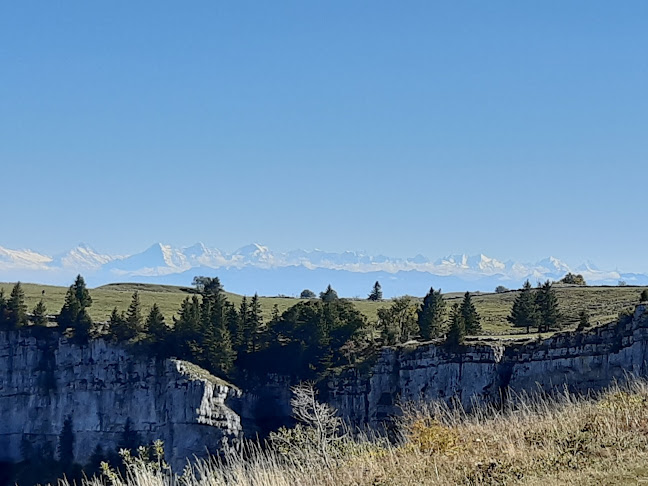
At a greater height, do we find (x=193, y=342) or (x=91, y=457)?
(x=193, y=342)

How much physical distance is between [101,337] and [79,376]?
4923 mm

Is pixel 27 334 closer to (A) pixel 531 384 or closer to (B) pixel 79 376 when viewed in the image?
(B) pixel 79 376

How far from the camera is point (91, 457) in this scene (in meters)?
72.9

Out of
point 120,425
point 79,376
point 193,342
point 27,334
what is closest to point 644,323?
point 193,342

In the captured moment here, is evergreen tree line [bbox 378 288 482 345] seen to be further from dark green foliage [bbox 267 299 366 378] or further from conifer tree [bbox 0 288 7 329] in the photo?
conifer tree [bbox 0 288 7 329]

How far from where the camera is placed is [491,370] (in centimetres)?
5344

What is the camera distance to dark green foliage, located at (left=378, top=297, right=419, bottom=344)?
67488 millimetres

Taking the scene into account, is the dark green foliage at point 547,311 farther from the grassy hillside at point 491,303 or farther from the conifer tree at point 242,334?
the conifer tree at point 242,334

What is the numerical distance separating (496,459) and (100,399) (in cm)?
6911

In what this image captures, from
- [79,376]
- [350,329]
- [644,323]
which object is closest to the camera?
[644,323]

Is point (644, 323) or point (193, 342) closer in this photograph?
point (644, 323)

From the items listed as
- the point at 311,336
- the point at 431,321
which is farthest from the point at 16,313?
the point at 431,321

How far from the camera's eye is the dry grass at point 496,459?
9.89 meters

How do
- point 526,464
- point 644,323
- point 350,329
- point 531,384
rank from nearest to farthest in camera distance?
point 526,464
point 644,323
point 531,384
point 350,329
